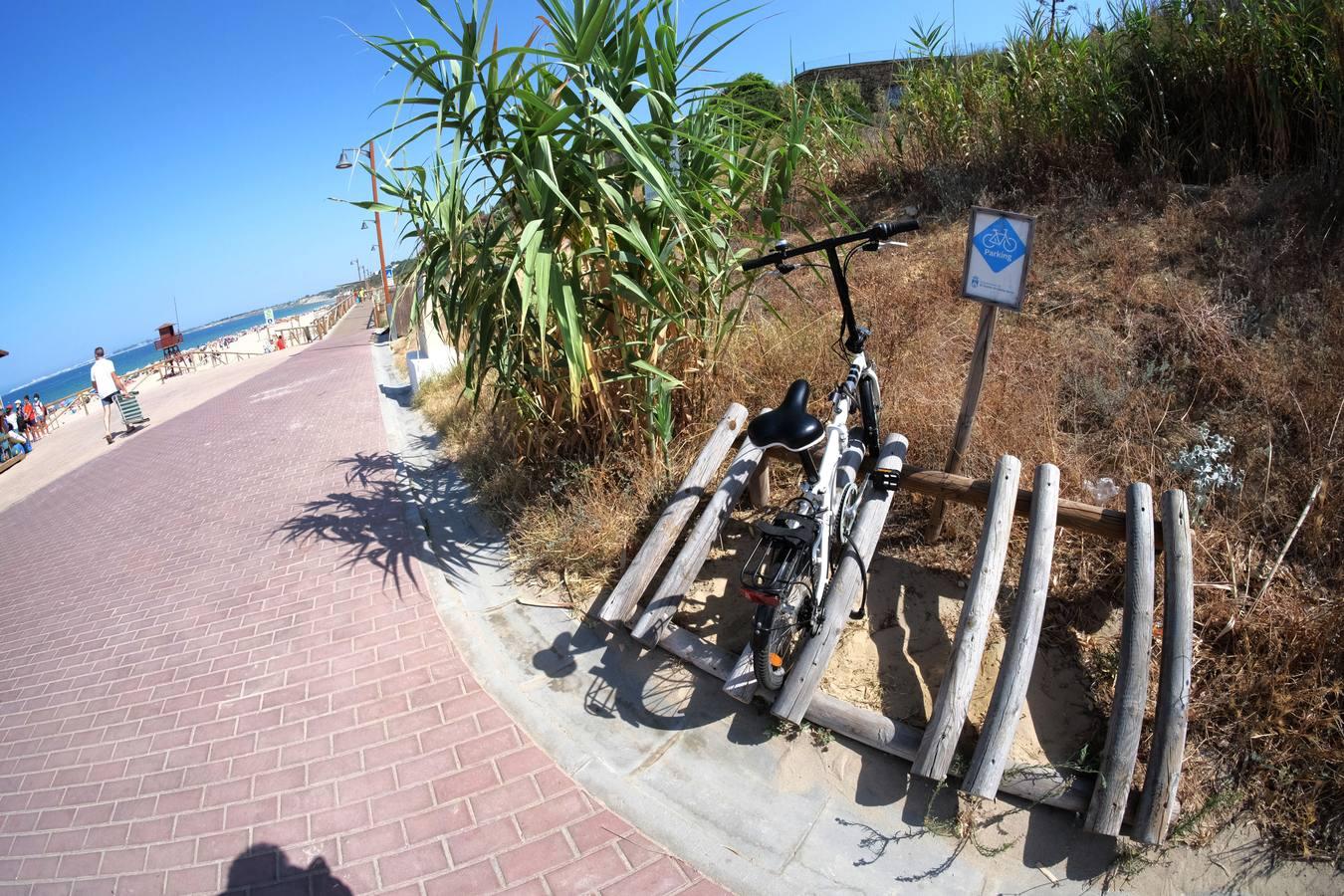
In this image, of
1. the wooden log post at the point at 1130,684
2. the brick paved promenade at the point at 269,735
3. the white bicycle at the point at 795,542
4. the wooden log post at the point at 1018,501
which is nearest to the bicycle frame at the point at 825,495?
the white bicycle at the point at 795,542

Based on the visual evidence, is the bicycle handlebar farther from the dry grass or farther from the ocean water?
the ocean water

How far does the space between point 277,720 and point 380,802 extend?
3.19 feet

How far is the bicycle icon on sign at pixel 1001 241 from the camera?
3037 millimetres

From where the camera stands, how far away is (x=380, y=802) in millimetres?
2818

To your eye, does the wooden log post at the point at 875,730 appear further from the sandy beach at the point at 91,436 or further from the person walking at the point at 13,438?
the person walking at the point at 13,438

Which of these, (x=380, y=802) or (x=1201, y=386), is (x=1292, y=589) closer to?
(x=1201, y=386)

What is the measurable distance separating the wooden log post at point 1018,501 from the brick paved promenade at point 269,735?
2044mm

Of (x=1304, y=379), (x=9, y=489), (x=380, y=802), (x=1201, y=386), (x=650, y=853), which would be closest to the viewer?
(x=650, y=853)

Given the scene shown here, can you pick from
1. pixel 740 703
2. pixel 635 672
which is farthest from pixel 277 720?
pixel 740 703

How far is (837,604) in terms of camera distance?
2.92 m

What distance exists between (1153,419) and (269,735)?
5007mm

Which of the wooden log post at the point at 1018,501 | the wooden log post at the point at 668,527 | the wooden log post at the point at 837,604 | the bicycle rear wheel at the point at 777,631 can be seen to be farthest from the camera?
the wooden log post at the point at 668,527

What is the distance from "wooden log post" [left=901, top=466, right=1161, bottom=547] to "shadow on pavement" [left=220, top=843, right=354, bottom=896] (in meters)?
2.97

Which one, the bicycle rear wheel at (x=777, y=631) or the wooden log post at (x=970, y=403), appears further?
the wooden log post at (x=970, y=403)
